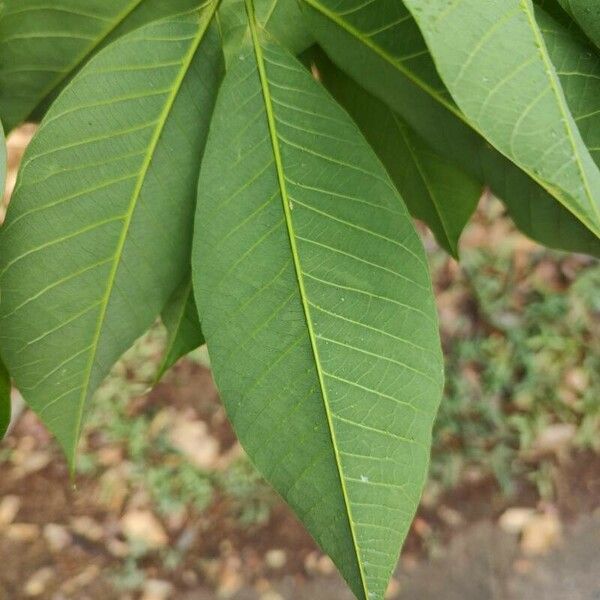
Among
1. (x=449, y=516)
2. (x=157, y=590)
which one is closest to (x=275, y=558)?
(x=157, y=590)

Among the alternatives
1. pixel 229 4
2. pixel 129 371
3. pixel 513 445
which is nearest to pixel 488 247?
pixel 513 445

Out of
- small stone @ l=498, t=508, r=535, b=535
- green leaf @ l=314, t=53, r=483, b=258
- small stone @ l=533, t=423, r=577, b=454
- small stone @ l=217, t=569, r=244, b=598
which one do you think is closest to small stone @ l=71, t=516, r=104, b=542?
small stone @ l=217, t=569, r=244, b=598

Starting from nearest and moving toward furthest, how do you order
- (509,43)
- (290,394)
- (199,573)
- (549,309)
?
(509,43) < (290,394) < (199,573) < (549,309)

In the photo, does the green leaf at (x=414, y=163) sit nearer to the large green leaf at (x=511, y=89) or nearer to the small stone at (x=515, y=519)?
the large green leaf at (x=511, y=89)

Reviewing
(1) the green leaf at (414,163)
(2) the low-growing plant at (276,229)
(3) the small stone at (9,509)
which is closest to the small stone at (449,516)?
(3) the small stone at (9,509)

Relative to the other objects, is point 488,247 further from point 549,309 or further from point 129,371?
point 129,371

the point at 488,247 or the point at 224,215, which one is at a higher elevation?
the point at 224,215

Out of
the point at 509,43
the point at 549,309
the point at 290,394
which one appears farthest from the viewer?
the point at 549,309
